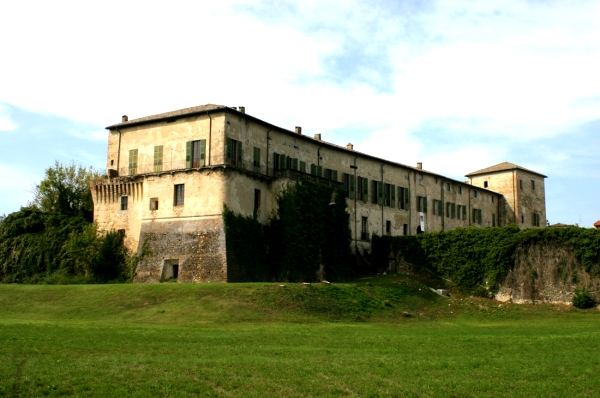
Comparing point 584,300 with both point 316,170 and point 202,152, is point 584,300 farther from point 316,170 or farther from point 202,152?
point 202,152

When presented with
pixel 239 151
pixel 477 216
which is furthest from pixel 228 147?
pixel 477 216

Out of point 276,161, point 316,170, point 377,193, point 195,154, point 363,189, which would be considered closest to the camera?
point 195,154

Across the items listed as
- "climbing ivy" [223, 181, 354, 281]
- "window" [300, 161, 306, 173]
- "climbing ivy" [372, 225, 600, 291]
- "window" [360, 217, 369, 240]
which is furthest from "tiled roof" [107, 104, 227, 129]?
"climbing ivy" [372, 225, 600, 291]

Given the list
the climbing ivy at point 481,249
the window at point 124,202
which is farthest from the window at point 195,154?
the climbing ivy at point 481,249

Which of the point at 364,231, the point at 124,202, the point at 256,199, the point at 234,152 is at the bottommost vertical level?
the point at 364,231

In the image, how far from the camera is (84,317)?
3166 centimetres

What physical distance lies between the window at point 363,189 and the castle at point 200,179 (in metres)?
0.09

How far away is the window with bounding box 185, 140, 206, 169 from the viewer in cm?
4372

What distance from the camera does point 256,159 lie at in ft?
150

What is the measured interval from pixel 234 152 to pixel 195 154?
2.78 meters

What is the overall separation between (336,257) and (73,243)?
19573 mm

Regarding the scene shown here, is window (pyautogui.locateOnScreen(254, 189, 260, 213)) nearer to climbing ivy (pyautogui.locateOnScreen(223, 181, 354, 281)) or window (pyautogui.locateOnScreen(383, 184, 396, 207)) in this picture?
climbing ivy (pyautogui.locateOnScreen(223, 181, 354, 281))

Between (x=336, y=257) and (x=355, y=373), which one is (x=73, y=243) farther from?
(x=355, y=373)

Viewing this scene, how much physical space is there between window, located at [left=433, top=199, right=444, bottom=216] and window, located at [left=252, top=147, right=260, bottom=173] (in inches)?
1012
